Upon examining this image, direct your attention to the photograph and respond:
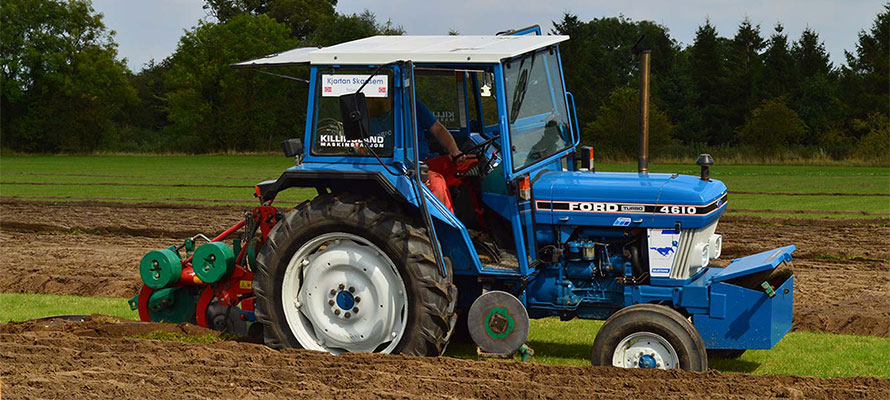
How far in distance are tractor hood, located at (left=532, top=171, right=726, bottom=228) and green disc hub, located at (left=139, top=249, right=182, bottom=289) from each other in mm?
3159

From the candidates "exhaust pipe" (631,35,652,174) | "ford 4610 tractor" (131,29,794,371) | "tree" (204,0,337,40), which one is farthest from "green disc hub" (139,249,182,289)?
"tree" (204,0,337,40)

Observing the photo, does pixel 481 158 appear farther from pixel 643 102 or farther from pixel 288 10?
pixel 288 10

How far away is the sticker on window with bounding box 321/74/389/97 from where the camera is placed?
293 inches

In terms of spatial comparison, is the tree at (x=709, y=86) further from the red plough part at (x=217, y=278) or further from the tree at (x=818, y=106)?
the red plough part at (x=217, y=278)

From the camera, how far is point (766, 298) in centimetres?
706

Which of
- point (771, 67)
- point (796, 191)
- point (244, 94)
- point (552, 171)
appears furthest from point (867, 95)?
point (552, 171)

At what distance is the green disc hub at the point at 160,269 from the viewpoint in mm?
8547

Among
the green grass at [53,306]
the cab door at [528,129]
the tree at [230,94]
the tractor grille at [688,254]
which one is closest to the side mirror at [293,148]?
the cab door at [528,129]

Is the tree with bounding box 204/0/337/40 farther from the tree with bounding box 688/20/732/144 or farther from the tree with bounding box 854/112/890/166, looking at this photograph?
the tree with bounding box 854/112/890/166

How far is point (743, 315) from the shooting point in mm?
7129

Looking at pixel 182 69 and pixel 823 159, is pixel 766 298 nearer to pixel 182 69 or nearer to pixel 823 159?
pixel 823 159

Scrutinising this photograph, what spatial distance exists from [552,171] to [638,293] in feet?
3.80

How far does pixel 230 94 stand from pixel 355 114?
55942mm

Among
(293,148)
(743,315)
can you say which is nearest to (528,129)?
(293,148)
